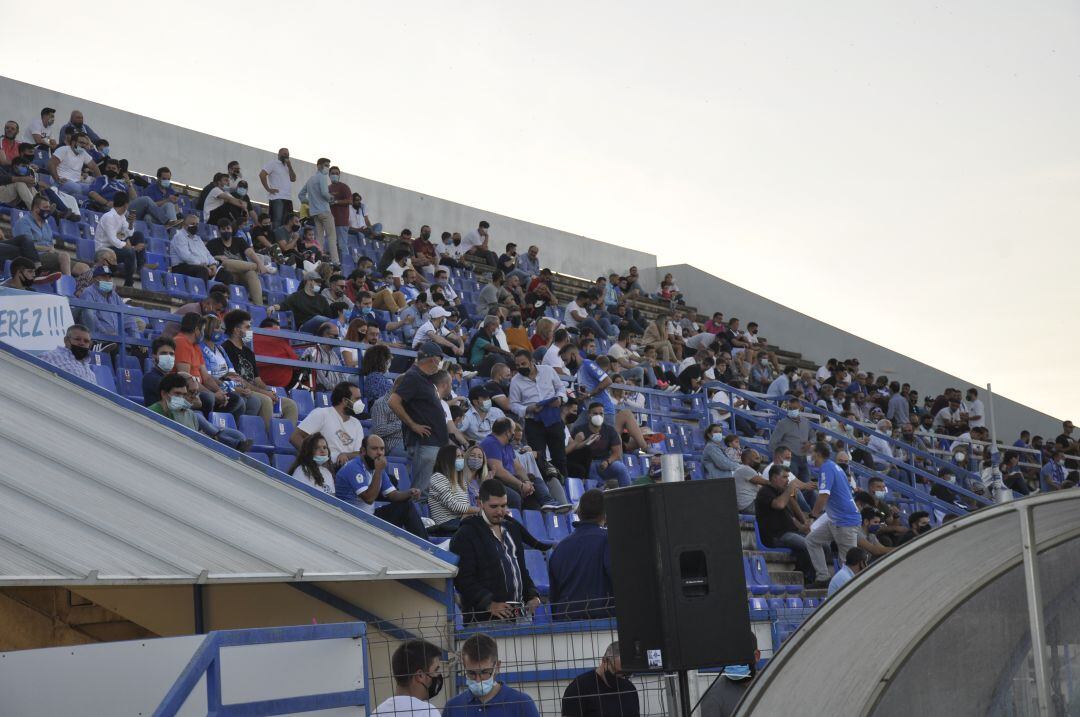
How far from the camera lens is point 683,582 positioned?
14.3ft

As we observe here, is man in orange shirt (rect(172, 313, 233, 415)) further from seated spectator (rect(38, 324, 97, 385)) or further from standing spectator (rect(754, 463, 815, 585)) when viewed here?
standing spectator (rect(754, 463, 815, 585))

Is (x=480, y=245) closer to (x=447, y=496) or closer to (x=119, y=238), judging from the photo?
(x=119, y=238)

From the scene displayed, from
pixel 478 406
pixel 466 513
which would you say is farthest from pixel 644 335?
pixel 466 513

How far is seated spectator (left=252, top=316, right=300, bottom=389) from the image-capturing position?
1075 cm

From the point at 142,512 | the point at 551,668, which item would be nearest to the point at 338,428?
the point at 142,512

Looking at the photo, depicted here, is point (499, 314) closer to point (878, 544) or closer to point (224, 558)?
point (878, 544)

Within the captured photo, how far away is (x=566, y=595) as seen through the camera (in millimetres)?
6391

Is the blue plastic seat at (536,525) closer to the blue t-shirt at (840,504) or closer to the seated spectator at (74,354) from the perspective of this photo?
the blue t-shirt at (840,504)

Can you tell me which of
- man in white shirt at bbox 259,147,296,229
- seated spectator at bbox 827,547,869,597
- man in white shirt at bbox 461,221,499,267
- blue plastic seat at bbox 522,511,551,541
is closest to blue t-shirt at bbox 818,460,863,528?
seated spectator at bbox 827,547,869,597

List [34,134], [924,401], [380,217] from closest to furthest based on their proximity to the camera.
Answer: [34,134] < [380,217] < [924,401]

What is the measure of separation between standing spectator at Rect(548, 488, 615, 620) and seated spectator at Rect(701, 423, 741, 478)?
6.65 metres

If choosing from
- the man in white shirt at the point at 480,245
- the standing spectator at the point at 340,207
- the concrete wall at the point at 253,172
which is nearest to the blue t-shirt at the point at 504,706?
the standing spectator at the point at 340,207

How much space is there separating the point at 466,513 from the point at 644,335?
10.2m

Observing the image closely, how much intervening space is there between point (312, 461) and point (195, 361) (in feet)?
4.28
